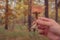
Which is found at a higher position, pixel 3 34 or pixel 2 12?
pixel 2 12

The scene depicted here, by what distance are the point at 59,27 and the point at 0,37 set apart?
3632 mm

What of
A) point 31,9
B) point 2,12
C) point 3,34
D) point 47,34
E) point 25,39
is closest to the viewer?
point 47,34

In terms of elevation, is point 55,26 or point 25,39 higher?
point 55,26

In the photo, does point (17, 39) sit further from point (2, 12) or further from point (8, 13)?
point (2, 12)

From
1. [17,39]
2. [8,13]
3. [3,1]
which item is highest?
[3,1]

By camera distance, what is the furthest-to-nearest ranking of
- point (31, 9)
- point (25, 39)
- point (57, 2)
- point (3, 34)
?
1. point (57, 2)
2. point (31, 9)
3. point (3, 34)
4. point (25, 39)

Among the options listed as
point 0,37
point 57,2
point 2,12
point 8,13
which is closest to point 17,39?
point 0,37

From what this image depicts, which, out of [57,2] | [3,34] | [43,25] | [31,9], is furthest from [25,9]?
[43,25]

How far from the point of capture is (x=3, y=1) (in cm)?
513

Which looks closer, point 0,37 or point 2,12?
point 0,37

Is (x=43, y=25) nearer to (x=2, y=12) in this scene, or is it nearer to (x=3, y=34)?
(x=3, y=34)

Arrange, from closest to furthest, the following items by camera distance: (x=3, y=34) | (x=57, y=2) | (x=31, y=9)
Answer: (x=3, y=34) < (x=31, y=9) < (x=57, y=2)

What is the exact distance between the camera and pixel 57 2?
682cm

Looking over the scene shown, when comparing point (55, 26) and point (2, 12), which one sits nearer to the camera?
point (55, 26)
